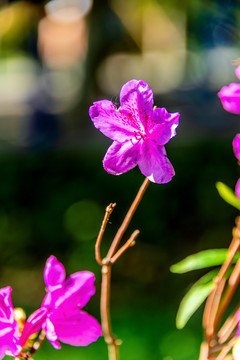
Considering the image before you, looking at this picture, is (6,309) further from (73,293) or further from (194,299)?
(194,299)

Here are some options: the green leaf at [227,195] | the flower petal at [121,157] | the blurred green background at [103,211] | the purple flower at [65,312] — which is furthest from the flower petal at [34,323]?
the blurred green background at [103,211]

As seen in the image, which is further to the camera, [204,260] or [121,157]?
[204,260]

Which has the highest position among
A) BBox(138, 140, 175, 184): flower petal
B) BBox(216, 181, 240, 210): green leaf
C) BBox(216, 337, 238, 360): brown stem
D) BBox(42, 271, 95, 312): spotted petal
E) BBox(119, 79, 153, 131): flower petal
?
BBox(119, 79, 153, 131): flower petal

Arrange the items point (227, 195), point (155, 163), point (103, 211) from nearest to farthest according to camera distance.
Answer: point (155, 163), point (227, 195), point (103, 211)

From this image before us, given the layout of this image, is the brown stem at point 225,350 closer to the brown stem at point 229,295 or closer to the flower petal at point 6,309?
the brown stem at point 229,295

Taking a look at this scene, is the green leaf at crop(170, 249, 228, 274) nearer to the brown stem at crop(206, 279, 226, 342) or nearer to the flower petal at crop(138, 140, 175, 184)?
the brown stem at crop(206, 279, 226, 342)

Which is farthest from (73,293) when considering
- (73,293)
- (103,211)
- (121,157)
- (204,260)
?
(103,211)

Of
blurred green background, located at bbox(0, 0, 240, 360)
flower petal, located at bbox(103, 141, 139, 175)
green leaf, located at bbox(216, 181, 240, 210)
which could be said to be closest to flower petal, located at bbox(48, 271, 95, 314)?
flower petal, located at bbox(103, 141, 139, 175)
